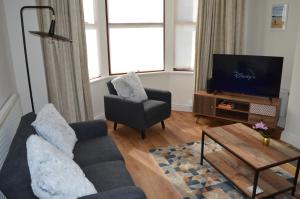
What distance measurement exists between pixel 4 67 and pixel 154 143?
2.09 meters

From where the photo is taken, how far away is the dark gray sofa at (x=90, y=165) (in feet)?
4.73

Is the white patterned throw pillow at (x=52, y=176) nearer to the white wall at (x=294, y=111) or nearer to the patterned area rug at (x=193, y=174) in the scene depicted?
the patterned area rug at (x=193, y=174)

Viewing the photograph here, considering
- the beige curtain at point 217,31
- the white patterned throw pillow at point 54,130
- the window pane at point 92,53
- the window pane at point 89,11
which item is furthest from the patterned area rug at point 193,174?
the window pane at point 89,11

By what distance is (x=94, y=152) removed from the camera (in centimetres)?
236

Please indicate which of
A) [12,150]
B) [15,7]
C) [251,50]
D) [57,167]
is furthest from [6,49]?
[251,50]

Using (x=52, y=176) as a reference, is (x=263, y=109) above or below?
below

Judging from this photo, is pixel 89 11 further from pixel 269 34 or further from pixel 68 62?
pixel 269 34

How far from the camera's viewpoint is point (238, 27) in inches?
166

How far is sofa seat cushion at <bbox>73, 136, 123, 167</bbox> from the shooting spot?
225 cm

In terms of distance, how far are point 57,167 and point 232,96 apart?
3.12 m

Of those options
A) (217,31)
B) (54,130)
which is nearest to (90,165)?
(54,130)

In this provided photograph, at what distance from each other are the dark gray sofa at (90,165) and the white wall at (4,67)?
0.37 m

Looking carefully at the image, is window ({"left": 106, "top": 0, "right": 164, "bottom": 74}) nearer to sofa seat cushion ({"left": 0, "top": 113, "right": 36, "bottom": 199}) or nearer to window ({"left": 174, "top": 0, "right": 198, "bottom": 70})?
window ({"left": 174, "top": 0, "right": 198, "bottom": 70})

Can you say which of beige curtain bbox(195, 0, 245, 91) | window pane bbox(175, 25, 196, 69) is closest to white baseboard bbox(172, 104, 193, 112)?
beige curtain bbox(195, 0, 245, 91)
